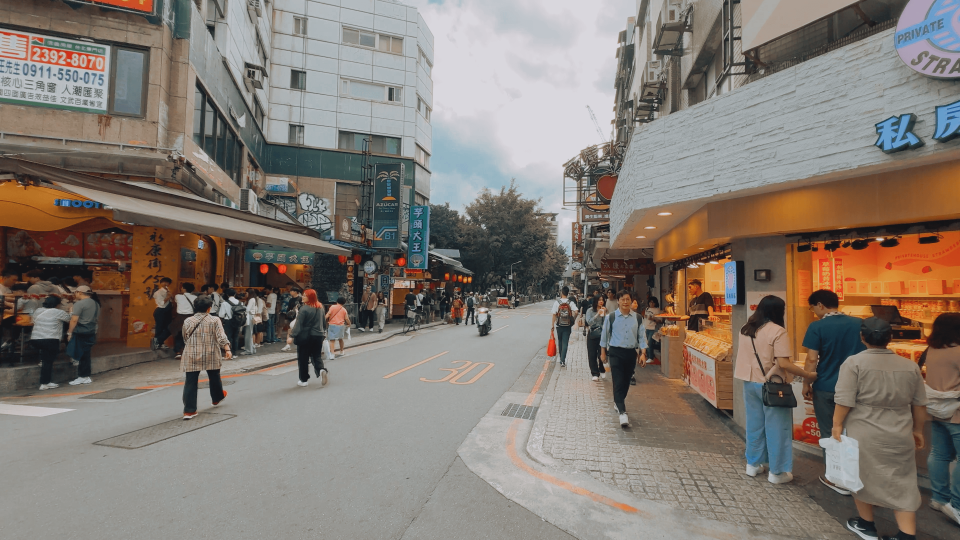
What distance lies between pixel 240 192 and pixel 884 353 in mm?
20055

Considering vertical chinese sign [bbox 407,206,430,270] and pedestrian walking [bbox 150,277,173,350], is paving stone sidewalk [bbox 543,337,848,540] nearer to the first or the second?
pedestrian walking [bbox 150,277,173,350]

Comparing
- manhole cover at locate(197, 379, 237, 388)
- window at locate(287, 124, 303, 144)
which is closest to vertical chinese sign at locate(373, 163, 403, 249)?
window at locate(287, 124, 303, 144)

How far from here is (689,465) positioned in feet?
15.8

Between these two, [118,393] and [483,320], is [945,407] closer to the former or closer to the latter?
[118,393]

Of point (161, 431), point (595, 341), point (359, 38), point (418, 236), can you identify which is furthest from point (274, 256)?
point (359, 38)

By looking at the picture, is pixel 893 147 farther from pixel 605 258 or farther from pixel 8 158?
pixel 605 258

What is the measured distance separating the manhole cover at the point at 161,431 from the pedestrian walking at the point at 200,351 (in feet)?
0.67

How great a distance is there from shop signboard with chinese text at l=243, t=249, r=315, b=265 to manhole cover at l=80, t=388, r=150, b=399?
9346 millimetres

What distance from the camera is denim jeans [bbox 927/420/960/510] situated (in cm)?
379

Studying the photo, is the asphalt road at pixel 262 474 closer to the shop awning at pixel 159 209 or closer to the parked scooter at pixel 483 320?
the shop awning at pixel 159 209

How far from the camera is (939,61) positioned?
3867 millimetres

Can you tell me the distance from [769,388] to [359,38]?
31845 mm

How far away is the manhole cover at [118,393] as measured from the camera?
7.37m

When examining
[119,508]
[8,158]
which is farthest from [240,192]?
[119,508]
